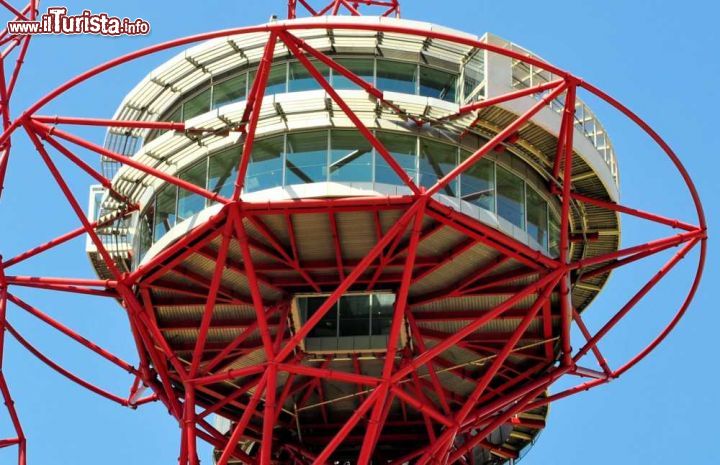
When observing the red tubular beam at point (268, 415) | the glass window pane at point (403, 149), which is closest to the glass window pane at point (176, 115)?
the glass window pane at point (403, 149)

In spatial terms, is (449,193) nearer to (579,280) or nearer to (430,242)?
(430,242)

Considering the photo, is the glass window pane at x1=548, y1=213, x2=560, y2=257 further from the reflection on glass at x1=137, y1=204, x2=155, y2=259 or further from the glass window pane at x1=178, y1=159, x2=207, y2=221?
the reflection on glass at x1=137, y1=204, x2=155, y2=259

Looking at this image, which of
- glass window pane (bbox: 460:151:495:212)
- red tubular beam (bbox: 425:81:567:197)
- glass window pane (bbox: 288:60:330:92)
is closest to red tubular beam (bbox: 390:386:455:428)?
glass window pane (bbox: 460:151:495:212)

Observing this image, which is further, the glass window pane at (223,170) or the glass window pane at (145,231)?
the glass window pane at (145,231)

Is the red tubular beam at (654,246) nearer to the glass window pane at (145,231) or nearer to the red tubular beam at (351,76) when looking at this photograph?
the red tubular beam at (351,76)

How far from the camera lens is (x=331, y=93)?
162ft

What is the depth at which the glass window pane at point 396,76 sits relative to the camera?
55.1m

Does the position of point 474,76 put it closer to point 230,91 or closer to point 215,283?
point 230,91

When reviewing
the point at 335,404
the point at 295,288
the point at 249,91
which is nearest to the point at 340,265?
the point at 295,288

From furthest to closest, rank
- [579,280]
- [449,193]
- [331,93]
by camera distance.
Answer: [579,280]
[449,193]
[331,93]

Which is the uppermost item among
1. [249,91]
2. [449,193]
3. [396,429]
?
[249,91]

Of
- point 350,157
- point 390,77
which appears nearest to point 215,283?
point 350,157

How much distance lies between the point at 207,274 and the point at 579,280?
12.8 m

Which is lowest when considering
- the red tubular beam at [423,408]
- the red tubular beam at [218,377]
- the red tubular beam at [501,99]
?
the red tubular beam at [423,408]
